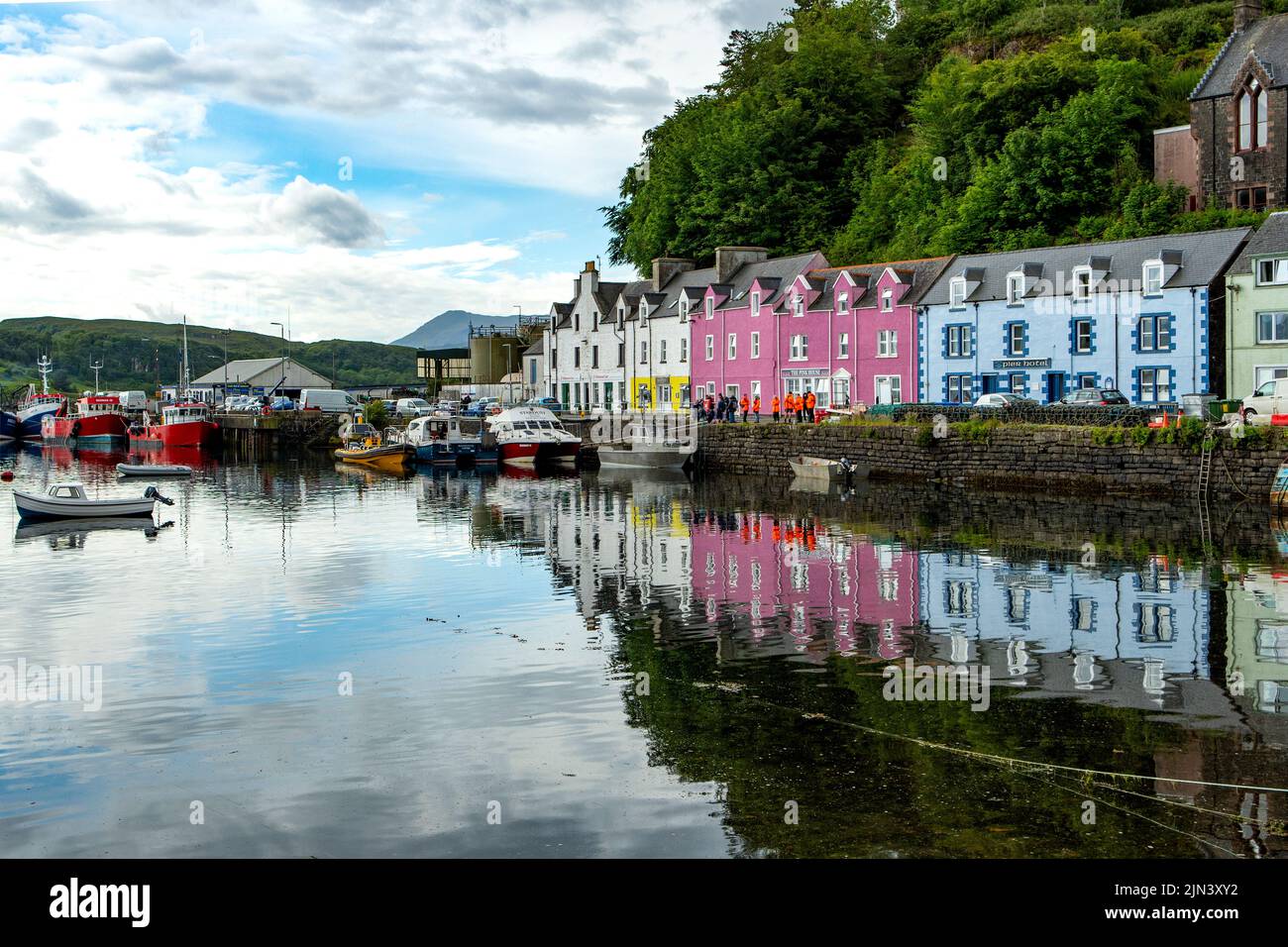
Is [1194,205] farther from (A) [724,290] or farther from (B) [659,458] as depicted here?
(B) [659,458]

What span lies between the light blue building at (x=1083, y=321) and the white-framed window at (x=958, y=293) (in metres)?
0.05

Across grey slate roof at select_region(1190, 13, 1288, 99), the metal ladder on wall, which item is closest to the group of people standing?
the metal ladder on wall

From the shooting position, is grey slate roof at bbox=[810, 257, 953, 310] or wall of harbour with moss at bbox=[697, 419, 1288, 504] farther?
grey slate roof at bbox=[810, 257, 953, 310]

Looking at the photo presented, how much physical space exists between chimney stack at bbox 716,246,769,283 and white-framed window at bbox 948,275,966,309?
2070 cm

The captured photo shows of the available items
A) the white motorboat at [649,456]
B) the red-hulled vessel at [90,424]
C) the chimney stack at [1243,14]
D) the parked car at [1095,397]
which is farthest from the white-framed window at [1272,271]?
the red-hulled vessel at [90,424]

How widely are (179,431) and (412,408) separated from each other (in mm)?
16868

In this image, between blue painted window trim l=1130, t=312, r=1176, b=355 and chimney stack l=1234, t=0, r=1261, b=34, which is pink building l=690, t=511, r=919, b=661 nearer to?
blue painted window trim l=1130, t=312, r=1176, b=355

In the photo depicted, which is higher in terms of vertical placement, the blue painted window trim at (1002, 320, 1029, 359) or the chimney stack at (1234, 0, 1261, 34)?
the chimney stack at (1234, 0, 1261, 34)

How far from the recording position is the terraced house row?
49.1m

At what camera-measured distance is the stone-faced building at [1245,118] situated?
5903 cm

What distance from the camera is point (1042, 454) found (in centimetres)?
4519

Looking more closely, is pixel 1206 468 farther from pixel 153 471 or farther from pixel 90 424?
pixel 90 424

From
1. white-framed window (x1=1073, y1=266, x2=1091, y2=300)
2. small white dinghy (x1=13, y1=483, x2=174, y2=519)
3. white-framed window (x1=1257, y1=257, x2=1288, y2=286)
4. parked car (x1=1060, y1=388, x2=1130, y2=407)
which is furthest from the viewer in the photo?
white-framed window (x1=1073, y1=266, x2=1091, y2=300)
